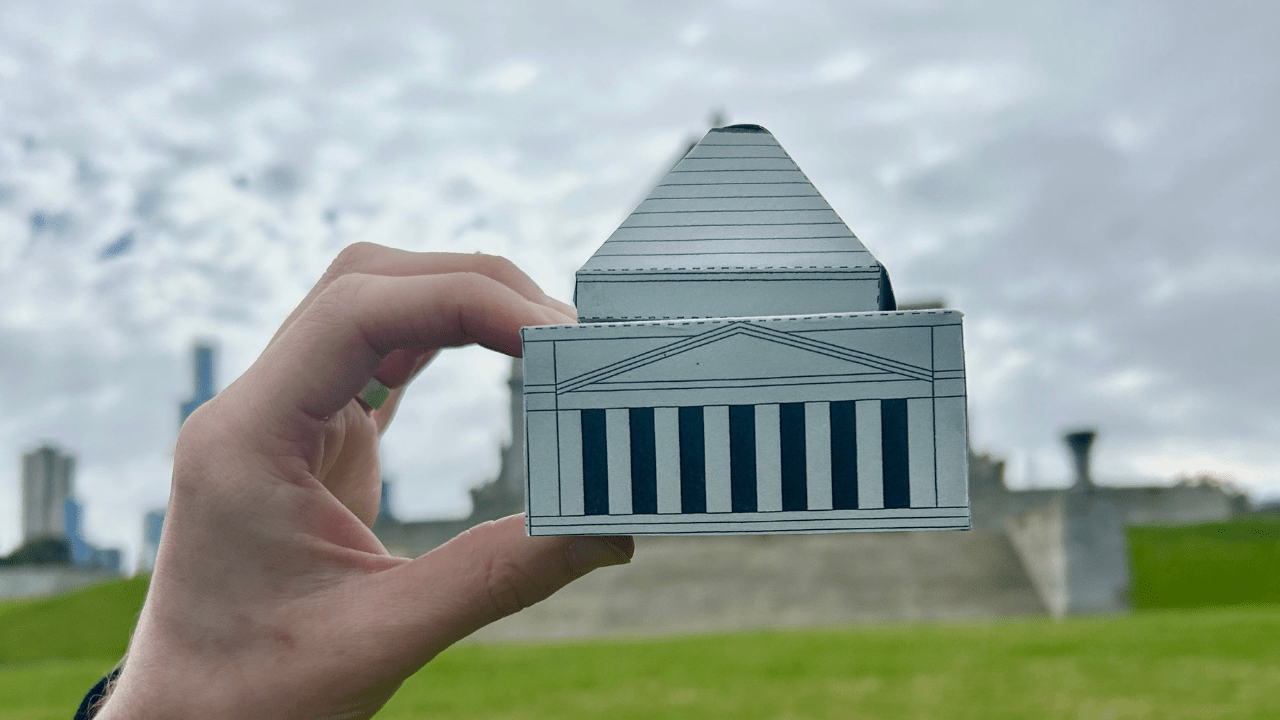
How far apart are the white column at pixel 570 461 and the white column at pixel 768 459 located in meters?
0.68

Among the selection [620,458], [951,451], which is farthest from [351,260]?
[951,451]

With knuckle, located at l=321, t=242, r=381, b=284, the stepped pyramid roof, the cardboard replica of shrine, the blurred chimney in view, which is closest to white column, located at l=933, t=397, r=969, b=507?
the cardboard replica of shrine

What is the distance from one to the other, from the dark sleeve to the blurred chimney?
42.7 metres

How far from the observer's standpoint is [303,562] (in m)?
3.66

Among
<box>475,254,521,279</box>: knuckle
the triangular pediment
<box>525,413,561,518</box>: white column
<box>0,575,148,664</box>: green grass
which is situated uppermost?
<box>475,254,521,279</box>: knuckle

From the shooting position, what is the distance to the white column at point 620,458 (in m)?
3.65

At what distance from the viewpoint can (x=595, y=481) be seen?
3668mm

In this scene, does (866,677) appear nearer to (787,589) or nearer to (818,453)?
(818,453)

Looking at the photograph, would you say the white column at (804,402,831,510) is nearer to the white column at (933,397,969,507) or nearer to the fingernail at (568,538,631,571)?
the white column at (933,397,969,507)

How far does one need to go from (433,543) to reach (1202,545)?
2500 centimetres

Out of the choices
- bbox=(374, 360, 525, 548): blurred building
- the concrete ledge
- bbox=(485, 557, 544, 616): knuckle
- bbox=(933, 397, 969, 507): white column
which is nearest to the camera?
bbox=(933, 397, 969, 507): white column

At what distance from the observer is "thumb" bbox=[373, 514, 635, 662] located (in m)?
3.62

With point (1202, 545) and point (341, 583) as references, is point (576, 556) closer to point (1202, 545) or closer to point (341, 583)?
point (341, 583)

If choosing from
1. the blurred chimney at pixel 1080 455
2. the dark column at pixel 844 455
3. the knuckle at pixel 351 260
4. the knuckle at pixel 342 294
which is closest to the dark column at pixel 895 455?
the dark column at pixel 844 455
